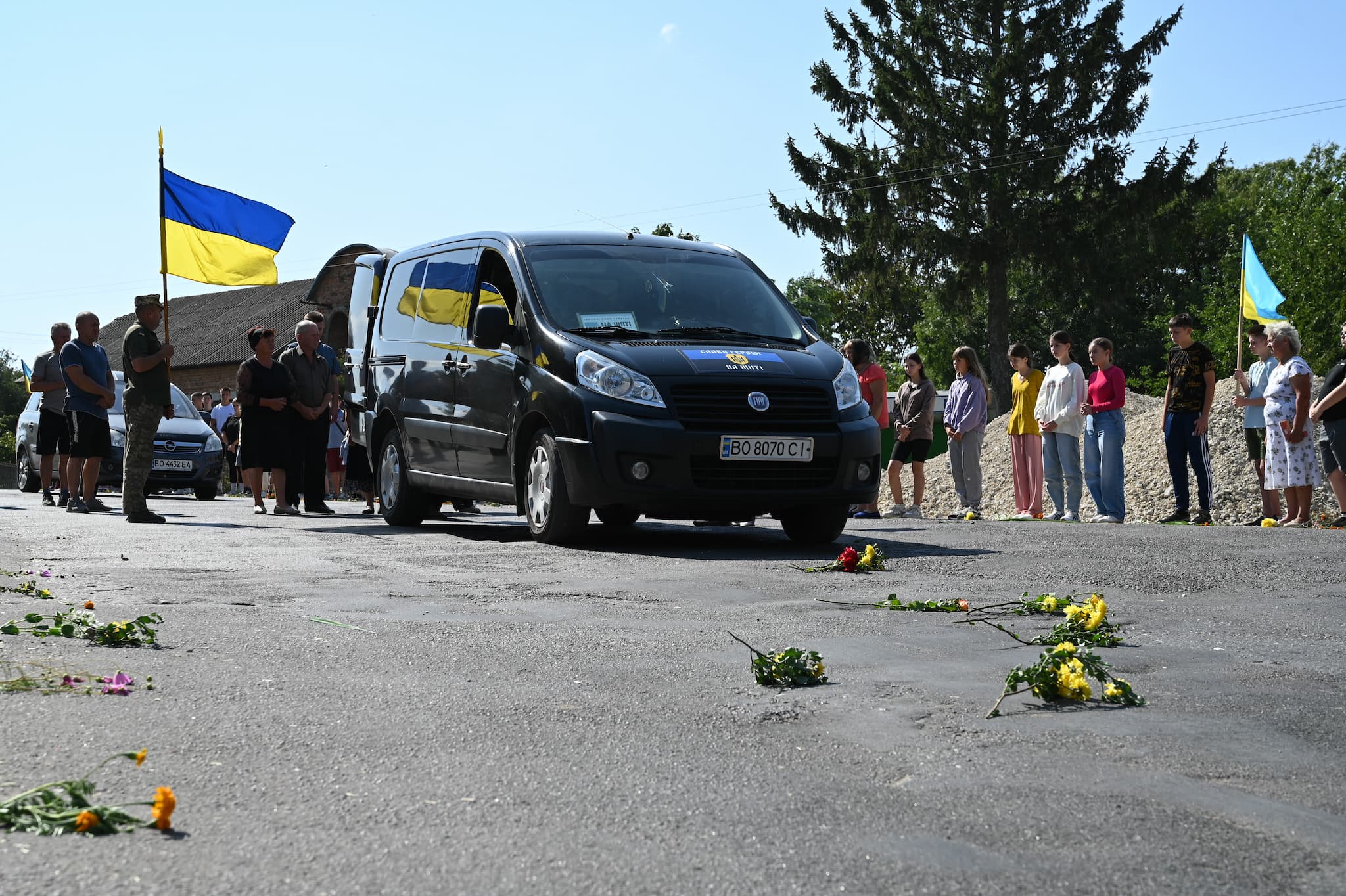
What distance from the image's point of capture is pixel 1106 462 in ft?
41.6

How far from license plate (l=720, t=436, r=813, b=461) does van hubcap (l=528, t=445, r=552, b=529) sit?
1.19m

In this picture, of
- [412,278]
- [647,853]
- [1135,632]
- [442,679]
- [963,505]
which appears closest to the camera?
[647,853]

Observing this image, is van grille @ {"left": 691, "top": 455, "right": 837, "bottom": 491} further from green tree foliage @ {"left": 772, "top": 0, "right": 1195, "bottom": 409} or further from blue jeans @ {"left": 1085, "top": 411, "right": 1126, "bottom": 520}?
green tree foliage @ {"left": 772, "top": 0, "right": 1195, "bottom": 409}

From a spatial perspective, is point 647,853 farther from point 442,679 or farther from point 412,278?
point 412,278

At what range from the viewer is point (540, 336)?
9.58 meters

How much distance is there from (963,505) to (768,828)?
12431mm

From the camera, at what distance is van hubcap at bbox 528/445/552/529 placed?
375 inches

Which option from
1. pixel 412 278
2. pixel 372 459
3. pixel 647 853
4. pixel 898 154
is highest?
pixel 898 154

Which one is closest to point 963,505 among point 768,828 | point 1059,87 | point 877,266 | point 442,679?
point 442,679

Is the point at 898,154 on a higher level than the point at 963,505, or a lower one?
higher

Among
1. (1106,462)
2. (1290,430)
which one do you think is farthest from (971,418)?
(1290,430)

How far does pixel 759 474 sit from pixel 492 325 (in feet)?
7.02

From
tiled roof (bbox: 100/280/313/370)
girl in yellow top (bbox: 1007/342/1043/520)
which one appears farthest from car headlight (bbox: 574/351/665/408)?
tiled roof (bbox: 100/280/313/370)

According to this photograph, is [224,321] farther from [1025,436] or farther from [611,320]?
[611,320]
